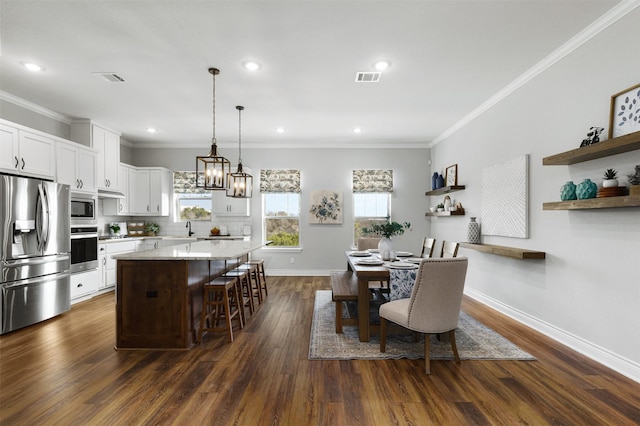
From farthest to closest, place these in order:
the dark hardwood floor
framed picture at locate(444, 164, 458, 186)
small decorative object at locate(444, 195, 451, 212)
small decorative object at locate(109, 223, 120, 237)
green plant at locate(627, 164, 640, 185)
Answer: small decorative object at locate(109, 223, 120, 237)
small decorative object at locate(444, 195, 451, 212)
framed picture at locate(444, 164, 458, 186)
green plant at locate(627, 164, 640, 185)
the dark hardwood floor

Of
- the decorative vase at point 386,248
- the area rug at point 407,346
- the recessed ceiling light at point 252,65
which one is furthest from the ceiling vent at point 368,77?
the area rug at point 407,346

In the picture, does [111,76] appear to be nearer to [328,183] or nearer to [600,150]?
[328,183]

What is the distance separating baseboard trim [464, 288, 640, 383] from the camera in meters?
2.44

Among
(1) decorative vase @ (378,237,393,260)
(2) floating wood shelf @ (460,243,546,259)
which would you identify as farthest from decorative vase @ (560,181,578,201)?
(1) decorative vase @ (378,237,393,260)

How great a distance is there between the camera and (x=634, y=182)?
2.34 meters

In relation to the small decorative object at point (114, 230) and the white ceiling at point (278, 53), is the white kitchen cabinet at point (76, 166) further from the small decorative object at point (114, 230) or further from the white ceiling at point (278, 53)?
the small decorative object at point (114, 230)

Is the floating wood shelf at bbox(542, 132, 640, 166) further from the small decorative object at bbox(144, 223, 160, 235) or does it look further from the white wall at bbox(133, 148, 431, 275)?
the small decorative object at bbox(144, 223, 160, 235)

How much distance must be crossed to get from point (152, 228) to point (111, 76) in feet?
12.1

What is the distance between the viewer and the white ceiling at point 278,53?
2500 mm

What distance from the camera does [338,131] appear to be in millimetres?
5930

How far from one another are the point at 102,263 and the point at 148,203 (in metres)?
1.67

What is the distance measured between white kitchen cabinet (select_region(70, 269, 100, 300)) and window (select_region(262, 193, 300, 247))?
3.10 meters

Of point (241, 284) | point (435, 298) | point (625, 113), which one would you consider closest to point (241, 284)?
point (241, 284)

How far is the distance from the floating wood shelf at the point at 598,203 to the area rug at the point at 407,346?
1381 mm
